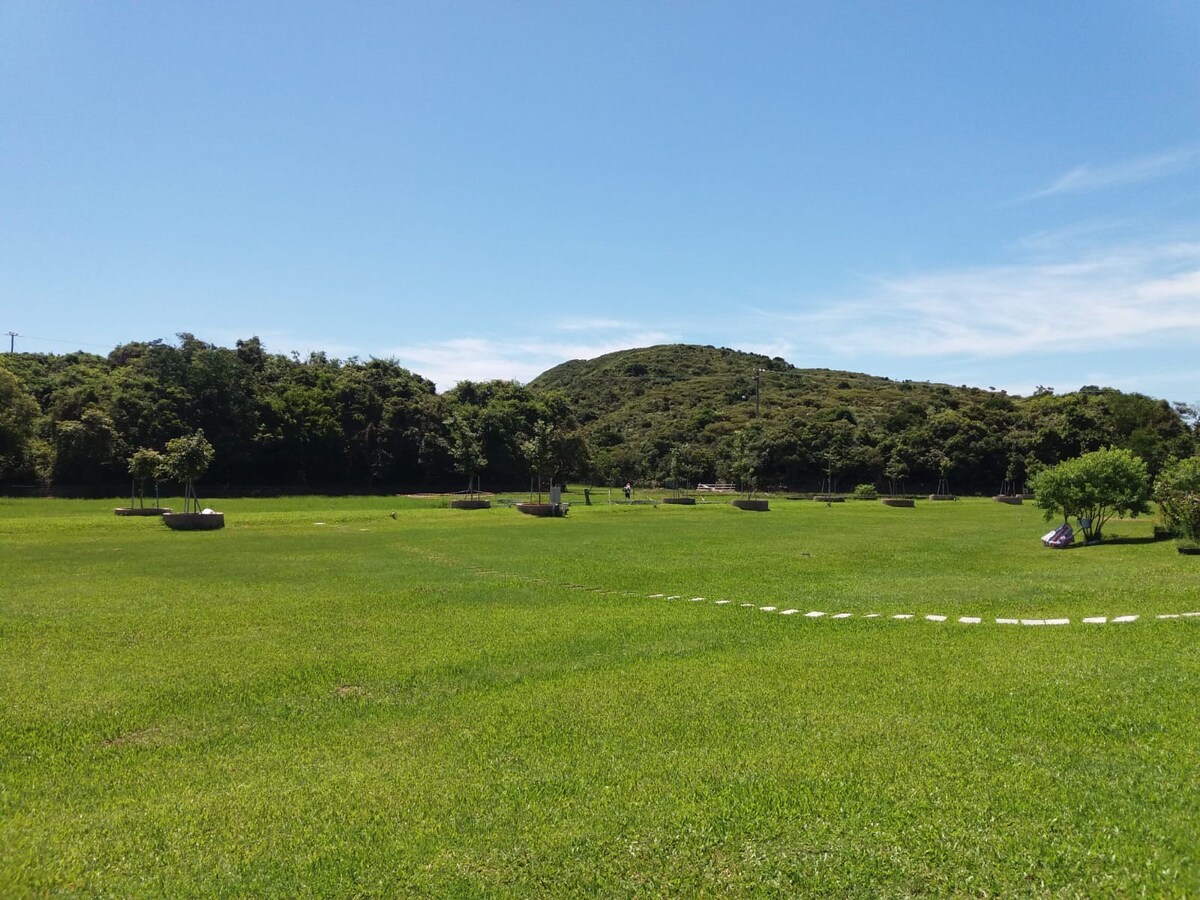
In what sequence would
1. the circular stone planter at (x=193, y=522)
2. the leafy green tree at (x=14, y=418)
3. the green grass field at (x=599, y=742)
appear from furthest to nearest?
the leafy green tree at (x=14, y=418) < the circular stone planter at (x=193, y=522) < the green grass field at (x=599, y=742)

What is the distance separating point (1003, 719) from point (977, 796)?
1870 millimetres

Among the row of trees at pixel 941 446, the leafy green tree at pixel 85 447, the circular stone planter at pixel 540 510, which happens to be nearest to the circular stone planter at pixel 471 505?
the circular stone planter at pixel 540 510

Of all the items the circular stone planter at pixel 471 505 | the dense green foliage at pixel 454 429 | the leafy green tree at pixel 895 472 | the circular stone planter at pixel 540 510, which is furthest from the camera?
the leafy green tree at pixel 895 472

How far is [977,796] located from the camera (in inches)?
201

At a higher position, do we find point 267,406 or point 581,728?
point 267,406

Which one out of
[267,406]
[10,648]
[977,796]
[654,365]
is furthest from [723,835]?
[654,365]

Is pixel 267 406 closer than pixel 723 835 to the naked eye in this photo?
No

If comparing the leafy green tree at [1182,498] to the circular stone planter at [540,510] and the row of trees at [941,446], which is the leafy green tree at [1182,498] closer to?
the circular stone planter at [540,510]

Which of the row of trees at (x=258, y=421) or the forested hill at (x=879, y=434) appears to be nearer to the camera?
the row of trees at (x=258, y=421)

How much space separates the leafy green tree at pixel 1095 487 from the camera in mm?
26750

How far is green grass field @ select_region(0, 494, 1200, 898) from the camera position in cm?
445

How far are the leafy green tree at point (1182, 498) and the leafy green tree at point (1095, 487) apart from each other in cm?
79

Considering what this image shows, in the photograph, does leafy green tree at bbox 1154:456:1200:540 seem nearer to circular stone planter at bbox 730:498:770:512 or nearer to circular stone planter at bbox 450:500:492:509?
A: circular stone planter at bbox 730:498:770:512

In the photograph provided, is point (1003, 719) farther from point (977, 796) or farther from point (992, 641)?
point (992, 641)
